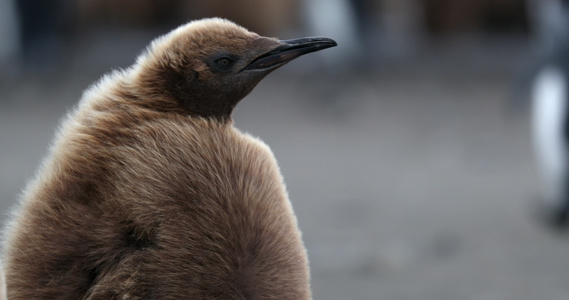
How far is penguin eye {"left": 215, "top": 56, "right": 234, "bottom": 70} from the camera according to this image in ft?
4.04

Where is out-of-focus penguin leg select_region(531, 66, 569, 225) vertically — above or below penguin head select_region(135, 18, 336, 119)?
above

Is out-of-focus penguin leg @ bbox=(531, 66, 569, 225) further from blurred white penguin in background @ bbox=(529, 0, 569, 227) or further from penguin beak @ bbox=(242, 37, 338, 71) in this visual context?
penguin beak @ bbox=(242, 37, 338, 71)

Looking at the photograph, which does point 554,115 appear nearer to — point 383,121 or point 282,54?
point 383,121

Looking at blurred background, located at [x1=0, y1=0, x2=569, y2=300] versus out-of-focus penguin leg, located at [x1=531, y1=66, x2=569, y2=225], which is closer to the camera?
blurred background, located at [x1=0, y1=0, x2=569, y2=300]

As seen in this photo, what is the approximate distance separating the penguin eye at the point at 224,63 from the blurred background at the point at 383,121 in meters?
2.11

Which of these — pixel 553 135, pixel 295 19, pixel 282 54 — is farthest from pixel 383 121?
pixel 282 54

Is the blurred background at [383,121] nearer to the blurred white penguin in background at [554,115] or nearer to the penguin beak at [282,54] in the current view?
the blurred white penguin in background at [554,115]

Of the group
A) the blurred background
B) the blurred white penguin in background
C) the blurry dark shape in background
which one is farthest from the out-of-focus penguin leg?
the blurry dark shape in background

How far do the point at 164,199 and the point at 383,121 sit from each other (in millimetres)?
8834

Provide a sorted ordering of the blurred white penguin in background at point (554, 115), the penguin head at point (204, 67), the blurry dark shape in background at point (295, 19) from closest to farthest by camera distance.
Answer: the penguin head at point (204, 67)
the blurred white penguin in background at point (554, 115)
the blurry dark shape in background at point (295, 19)

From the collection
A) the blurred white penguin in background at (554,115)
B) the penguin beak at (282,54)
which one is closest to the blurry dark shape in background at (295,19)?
the blurred white penguin in background at (554,115)

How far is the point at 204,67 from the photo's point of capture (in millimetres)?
1228

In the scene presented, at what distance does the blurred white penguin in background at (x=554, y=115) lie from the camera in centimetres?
616

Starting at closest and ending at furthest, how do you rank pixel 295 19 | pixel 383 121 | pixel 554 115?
1. pixel 554 115
2. pixel 383 121
3. pixel 295 19
